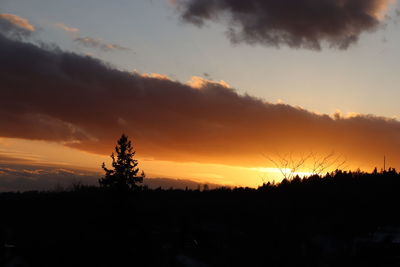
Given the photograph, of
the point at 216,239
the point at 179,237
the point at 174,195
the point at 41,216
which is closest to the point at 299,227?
the point at 216,239

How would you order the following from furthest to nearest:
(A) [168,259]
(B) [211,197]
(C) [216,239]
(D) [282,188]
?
(B) [211,197] → (D) [282,188] → (C) [216,239] → (A) [168,259]

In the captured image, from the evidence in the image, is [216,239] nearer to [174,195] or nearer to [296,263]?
[296,263]

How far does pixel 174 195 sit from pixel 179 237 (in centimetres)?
1697

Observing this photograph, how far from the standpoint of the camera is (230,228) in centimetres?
3123

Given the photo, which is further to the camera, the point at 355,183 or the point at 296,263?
the point at 355,183

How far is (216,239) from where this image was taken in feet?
96.0

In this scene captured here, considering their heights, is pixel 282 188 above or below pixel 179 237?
above

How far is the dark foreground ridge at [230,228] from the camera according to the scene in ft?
88.0

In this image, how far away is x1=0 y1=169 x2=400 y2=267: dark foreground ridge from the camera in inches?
1056

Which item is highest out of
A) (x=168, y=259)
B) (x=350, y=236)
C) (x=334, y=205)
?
(x=334, y=205)

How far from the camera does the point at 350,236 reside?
27.3m

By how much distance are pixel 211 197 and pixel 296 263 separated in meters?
16.7

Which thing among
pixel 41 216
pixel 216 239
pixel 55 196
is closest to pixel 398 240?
pixel 216 239

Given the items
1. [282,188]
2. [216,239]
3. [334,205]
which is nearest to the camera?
[216,239]
